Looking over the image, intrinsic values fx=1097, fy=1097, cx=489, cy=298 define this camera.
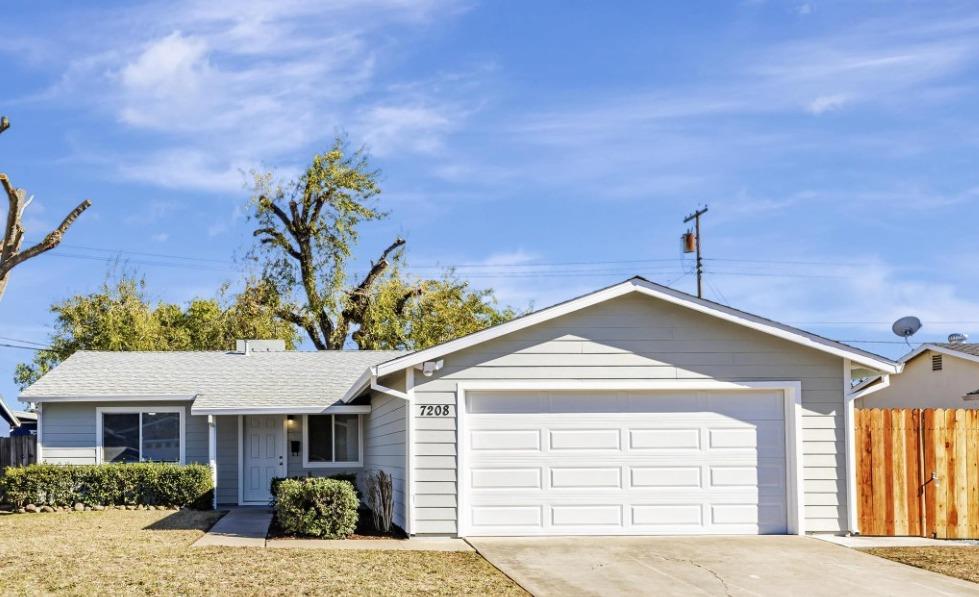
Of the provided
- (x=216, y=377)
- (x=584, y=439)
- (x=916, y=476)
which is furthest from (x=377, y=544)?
(x=216, y=377)

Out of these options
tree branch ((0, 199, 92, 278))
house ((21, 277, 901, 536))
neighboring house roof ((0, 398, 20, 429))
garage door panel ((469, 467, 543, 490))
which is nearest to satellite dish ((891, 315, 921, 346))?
house ((21, 277, 901, 536))

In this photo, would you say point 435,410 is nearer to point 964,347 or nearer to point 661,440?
point 661,440

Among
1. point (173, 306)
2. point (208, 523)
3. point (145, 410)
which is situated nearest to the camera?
point (208, 523)

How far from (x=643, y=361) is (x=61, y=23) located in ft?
39.1

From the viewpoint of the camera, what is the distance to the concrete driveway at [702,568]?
11.3m

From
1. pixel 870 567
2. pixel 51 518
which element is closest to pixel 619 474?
pixel 870 567

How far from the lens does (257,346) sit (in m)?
28.0

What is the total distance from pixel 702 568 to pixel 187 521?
32.6 feet

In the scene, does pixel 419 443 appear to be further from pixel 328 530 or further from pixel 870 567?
pixel 870 567

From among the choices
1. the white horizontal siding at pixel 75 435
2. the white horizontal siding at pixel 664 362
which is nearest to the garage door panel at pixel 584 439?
the white horizontal siding at pixel 664 362

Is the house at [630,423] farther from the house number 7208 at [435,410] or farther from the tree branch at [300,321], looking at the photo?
the tree branch at [300,321]

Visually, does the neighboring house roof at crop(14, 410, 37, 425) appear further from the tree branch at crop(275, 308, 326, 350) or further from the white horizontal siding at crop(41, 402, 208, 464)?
the white horizontal siding at crop(41, 402, 208, 464)

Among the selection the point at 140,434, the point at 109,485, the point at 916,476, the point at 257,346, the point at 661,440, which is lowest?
the point at 109,485

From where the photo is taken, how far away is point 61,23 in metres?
19.4
